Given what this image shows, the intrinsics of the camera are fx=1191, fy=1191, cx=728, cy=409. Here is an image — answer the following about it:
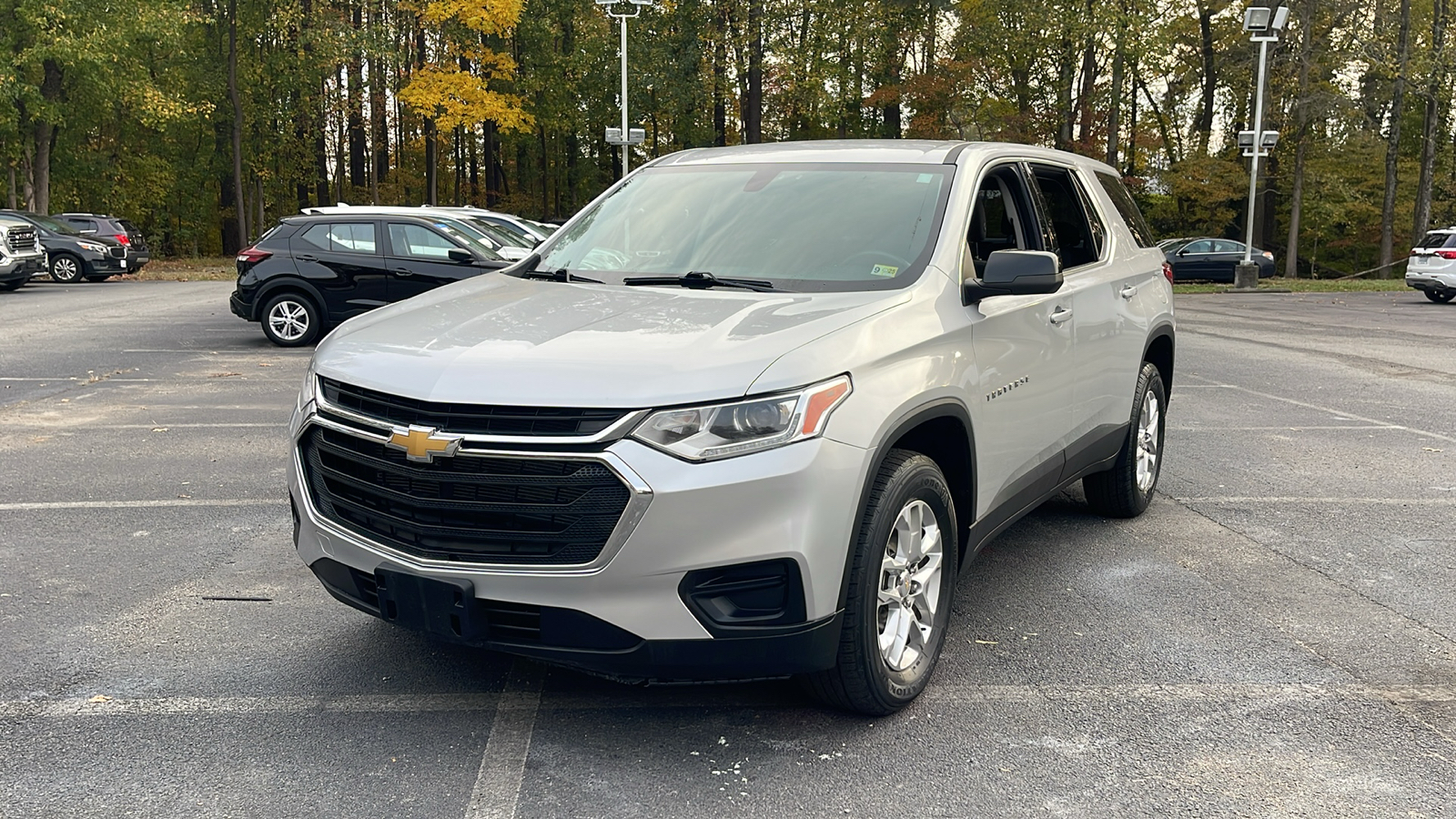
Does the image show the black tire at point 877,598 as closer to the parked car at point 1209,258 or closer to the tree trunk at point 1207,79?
the parked car at point 1209,258

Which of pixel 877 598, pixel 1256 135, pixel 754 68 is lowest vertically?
pixel 877 598

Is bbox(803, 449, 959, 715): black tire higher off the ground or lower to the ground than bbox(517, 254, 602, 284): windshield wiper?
lower

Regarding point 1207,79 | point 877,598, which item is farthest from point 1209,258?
point 877,598

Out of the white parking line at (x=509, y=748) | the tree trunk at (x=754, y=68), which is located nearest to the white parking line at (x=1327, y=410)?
the white parking line at (x=509, y=748)

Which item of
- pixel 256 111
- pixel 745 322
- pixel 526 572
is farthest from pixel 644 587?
pixel 256 111

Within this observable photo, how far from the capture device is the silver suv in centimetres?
311

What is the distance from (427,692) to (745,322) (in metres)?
1.60

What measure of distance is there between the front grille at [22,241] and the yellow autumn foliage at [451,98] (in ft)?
41.1

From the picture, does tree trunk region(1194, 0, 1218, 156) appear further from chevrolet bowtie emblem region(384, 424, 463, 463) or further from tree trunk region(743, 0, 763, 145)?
chevrolet bowtie emblem region(384, 424, 463, 463)

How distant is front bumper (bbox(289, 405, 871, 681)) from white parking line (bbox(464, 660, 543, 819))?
0.36m

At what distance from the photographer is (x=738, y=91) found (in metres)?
45.0

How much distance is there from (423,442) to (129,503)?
3978mm

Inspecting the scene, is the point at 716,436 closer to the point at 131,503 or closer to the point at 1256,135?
the point at 131,503

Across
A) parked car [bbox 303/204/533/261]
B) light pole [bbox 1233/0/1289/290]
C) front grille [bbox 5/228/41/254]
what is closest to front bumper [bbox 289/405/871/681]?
parked car [bbox 303/204/533/261]
